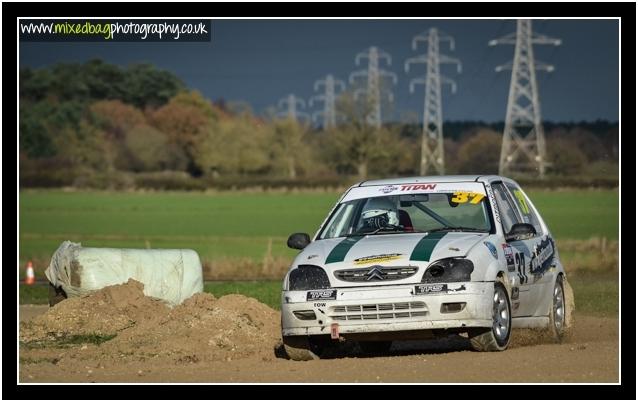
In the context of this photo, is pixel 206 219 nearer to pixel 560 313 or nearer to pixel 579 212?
pixel 579 212

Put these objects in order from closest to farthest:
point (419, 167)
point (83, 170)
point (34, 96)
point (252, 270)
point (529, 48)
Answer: point (252, 270)
point (529, 48)
point (419, 167)
point (83, 170)
point (34, 96)

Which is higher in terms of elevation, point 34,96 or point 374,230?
point 34,96

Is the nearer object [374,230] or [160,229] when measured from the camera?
[374,230]

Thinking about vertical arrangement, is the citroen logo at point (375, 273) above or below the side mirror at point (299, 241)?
below

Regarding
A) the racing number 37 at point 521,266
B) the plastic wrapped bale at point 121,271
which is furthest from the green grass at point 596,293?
the racing number 37 at point 521,266

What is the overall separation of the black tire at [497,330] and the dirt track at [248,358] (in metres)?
0.14

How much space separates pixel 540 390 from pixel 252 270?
2477cm

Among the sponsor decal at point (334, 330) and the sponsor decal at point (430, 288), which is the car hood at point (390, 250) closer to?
the sponsor decal at point (430, 288)

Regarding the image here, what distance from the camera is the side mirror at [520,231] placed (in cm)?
1336

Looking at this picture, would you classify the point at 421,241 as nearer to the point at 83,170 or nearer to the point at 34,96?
the point at 83,170

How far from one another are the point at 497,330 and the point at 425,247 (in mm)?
1037

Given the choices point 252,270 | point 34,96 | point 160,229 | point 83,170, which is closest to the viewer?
point 252,270

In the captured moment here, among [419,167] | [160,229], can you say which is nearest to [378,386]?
[160,229]

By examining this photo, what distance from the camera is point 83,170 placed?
320 feet
